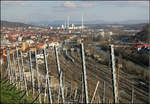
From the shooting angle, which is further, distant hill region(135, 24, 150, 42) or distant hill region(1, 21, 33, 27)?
distant hill region(135, 24, 150, 42)

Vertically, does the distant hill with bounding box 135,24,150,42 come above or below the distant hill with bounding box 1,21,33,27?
below

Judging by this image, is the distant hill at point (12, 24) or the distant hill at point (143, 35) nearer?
the distant hill at point (12, 24)

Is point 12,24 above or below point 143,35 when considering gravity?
above

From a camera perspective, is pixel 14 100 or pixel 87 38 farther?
pixel 87 38

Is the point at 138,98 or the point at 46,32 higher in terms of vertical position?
the point at 46,32

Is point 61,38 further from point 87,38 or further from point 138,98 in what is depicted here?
point 138,98

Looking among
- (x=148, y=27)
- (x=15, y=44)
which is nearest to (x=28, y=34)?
(x=15, y=44)

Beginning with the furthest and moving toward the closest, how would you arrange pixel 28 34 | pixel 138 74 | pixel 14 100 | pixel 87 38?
pixel 138 74, pixel 28 34, pixel 87 38, pixel 14 100

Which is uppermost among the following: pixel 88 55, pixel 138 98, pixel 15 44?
pixel 15 44

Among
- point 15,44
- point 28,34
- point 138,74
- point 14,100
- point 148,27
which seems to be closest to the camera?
point 14,100

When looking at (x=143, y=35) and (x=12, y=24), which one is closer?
(x=12, y=24)

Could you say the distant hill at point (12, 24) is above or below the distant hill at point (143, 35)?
above
